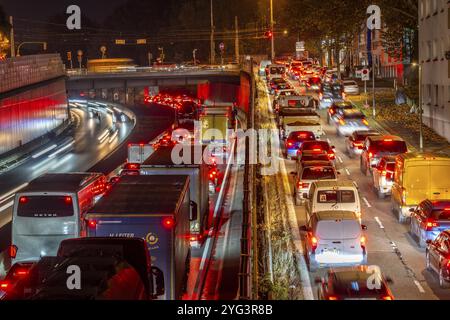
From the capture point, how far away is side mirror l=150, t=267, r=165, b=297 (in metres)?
15.4

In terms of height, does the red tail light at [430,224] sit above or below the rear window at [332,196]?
below

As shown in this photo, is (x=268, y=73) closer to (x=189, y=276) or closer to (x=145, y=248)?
(x=189, y=276)

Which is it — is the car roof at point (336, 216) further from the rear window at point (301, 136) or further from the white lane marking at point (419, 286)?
the rear window at point (301, 136)

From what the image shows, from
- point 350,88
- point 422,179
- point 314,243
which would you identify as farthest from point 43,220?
point 350,88

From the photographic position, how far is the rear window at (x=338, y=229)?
2100 centimetres

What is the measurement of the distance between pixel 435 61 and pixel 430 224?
3127 centimetres

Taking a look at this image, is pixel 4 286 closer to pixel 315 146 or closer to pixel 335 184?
pixel 335 184

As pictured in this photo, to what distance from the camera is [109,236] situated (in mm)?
16688

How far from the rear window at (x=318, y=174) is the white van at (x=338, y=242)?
8167mm

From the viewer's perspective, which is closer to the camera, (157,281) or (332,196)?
(157,281)

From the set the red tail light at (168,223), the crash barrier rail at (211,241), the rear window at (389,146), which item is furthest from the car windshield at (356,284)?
the rear window at (389,146)

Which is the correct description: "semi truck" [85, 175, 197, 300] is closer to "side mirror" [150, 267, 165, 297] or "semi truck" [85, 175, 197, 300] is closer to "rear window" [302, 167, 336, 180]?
"side mirror" [150, 267, 165, 297]

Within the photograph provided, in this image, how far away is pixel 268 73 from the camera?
89062 mm

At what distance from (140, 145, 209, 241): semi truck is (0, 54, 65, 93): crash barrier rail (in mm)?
29667
